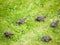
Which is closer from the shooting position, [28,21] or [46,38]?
[46,38]

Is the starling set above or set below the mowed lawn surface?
below

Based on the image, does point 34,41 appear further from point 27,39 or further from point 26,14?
point 26,14

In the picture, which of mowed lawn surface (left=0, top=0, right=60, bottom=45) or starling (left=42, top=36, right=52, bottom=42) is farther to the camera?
mowed lawn surface (left=0, top=0, right=60, bottom=45)

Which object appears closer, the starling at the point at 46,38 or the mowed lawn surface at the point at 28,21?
the starling at the point at 46,38

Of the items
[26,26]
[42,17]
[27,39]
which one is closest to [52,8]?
[42,17]

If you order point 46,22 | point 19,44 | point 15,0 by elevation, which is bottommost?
point 19,44

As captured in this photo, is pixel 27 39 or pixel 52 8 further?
pixel 52 8

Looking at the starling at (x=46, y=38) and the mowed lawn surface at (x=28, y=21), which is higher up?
the mowed lawn surface at (x=28, y=21)

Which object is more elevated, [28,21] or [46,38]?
[28,21]
